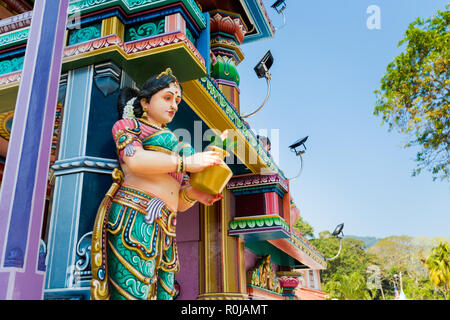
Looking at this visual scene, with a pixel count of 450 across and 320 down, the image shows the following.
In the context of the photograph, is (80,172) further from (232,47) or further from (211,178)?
(232,47)

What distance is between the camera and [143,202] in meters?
2.61

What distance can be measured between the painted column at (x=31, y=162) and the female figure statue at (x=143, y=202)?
654 mm

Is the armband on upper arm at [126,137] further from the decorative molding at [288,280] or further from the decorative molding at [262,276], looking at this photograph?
the decorative molding at [288,280]

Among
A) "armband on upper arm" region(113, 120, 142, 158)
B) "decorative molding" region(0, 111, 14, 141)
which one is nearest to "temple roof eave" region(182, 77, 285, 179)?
"armband on upper arm" region(113, 120, 142, 158)

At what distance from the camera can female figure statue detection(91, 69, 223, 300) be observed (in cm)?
245

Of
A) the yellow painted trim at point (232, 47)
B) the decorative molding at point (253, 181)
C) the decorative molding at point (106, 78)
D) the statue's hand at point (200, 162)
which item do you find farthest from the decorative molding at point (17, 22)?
the decorative molding at point (253, 181)

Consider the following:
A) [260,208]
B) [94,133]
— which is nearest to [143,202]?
[94,133]

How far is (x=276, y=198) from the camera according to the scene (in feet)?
17.7

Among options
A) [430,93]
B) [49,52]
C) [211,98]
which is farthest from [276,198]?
[430,93]

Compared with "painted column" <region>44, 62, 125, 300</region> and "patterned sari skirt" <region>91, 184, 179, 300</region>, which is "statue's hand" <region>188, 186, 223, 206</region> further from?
"painted column" <region>44, 62, 125, 300</region>

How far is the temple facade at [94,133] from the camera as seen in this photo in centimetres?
188

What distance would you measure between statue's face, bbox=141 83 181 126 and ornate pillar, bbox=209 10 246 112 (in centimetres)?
293
